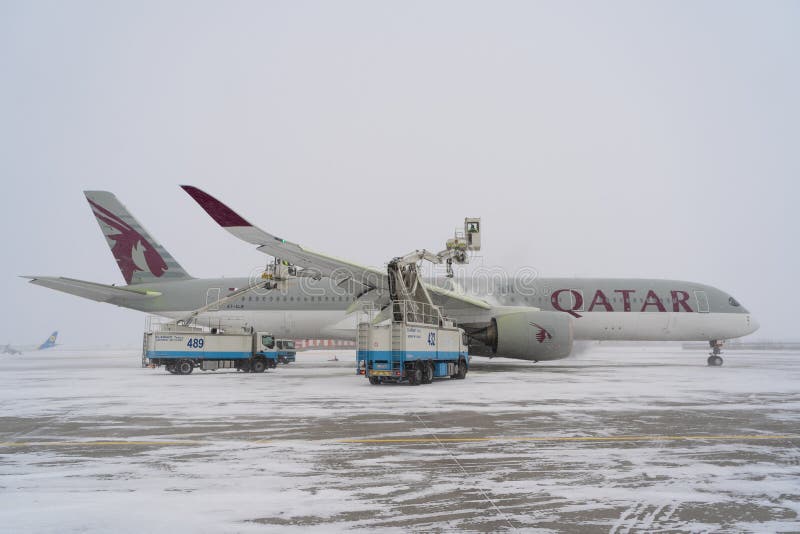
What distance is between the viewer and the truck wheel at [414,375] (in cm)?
1884

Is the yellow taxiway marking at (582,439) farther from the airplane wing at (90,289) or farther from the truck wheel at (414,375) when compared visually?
the airplane wing at (90,289)

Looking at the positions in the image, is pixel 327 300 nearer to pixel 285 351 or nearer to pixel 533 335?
pixel 285 351

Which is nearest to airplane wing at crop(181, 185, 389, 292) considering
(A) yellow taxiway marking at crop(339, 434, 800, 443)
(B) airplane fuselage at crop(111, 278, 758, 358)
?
(B) airplane fuselage at crop(111, 278, 758, 358)

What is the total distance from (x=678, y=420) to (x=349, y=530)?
7.98 metres

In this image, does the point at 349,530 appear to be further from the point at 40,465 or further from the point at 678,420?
the point at 678,420

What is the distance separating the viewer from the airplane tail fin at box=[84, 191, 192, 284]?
105ft

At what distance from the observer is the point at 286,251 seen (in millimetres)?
20578

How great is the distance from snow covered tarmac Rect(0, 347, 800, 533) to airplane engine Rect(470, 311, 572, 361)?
10747mm

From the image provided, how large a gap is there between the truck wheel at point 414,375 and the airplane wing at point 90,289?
58.9 feet

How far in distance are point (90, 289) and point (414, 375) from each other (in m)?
18.8

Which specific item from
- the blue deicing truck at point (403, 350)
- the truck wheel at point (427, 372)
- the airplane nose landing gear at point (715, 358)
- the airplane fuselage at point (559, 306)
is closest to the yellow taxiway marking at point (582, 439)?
the blue deicing truck at point (403, 350)

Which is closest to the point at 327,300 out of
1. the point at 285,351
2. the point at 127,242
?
the point at 285,351

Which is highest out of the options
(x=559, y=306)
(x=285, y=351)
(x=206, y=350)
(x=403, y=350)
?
(x=559, y=306)

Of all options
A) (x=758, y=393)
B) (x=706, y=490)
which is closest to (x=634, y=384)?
(x=758, y=393)
